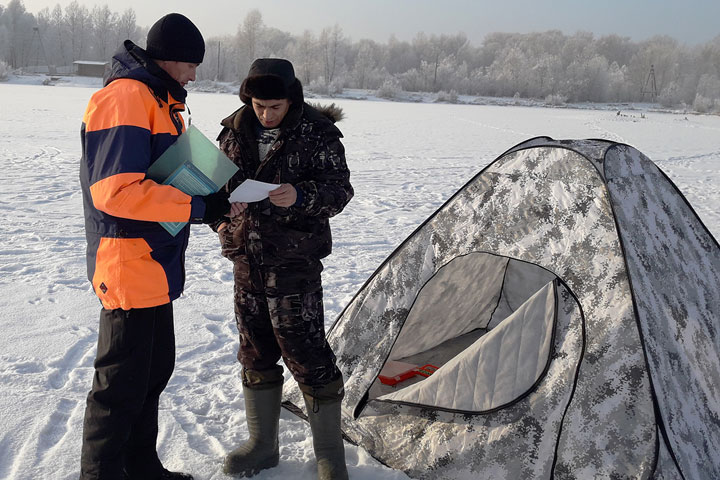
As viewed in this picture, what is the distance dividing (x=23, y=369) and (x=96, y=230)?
179cm

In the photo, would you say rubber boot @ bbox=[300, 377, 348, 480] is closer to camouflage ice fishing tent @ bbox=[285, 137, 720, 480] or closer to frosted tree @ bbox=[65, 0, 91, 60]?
camouflage ice fishing tent @ bbox=[285, 137, 720, 480]

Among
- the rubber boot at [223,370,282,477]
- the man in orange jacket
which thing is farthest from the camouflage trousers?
the man in orange jacket

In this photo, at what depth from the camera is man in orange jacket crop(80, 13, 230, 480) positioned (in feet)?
6.10

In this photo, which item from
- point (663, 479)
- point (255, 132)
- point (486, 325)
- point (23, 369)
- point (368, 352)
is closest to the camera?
point (663, 479)

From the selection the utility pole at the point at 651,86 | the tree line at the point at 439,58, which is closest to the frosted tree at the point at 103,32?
the tree line at the point at 439,58

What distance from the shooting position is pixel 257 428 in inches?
101

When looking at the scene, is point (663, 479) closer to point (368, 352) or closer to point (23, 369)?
point (368, 352)

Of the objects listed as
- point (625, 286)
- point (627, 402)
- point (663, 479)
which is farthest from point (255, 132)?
point (663, 479)

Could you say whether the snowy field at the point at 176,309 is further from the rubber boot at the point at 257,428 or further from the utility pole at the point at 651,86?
the utility pole at the point at 651,86

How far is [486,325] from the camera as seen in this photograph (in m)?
4.05

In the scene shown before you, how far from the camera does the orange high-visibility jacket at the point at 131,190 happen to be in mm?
1850

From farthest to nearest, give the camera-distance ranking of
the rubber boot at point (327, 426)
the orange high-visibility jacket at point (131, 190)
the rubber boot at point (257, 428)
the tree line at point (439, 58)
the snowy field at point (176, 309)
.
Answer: the tree line at point (439, 58) < the snowy field at point (176, 309) < the rubber boot at point (257, 428) < the rubber boot at point (327, 426) < the orange high-visibility jacket at point (131, 190)

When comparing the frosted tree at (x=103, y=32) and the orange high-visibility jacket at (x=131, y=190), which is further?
the frosted tree at (x=103, y=32)

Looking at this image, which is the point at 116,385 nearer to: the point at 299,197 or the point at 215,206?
the point at 215,206
